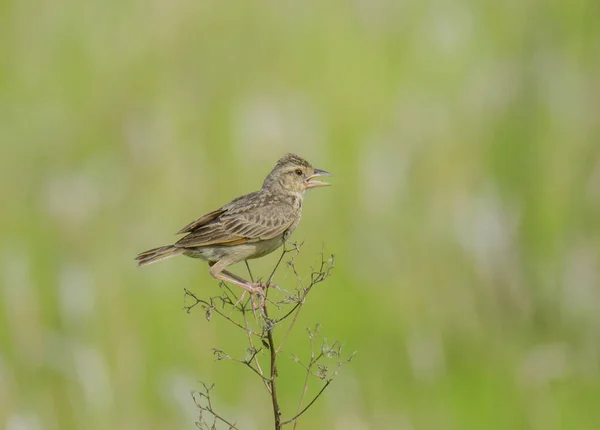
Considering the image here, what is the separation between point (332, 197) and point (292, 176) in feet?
12.6

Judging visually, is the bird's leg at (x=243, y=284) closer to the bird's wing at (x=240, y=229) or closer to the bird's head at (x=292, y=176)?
the bird's wing at (x=240, y=229)

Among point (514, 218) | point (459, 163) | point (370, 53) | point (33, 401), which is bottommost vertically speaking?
point (33, 401)

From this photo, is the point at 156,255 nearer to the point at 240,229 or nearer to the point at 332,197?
the point at 240,229

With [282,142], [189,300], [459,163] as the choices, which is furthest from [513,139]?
[189,300]

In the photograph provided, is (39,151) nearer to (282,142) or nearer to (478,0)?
(282,142)

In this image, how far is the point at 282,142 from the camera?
377 inches

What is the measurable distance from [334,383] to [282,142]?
2.95 meters

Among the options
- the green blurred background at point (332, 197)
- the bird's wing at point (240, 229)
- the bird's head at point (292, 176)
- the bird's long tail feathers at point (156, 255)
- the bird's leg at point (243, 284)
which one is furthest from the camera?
the green blurred background at point (332, 197)

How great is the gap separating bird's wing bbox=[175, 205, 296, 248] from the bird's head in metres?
0.53

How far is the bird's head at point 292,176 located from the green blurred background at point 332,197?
1909mm

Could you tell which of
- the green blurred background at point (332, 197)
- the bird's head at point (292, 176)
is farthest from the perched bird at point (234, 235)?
the green blurred background at point (332, 197)

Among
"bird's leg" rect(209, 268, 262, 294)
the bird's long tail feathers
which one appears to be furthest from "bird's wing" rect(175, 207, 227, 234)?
"bird's leg" rect(209, 268, 262, 294)

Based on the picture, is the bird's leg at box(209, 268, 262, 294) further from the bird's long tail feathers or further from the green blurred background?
the green blurred background

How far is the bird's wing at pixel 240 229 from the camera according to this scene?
17.6 feet
